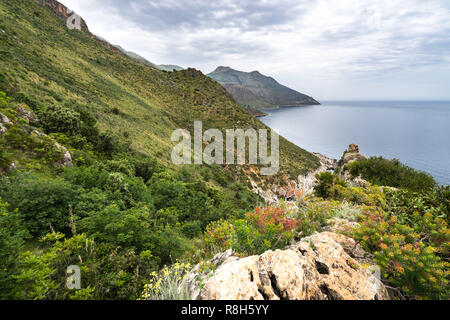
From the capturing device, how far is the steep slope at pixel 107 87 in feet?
58.1

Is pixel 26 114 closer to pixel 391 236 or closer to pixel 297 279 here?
pixel 297 279

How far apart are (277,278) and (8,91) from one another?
17780mm

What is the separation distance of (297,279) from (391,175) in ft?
64.8

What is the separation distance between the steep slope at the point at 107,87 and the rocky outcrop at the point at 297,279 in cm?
1616

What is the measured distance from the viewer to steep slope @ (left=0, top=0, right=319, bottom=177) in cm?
1772

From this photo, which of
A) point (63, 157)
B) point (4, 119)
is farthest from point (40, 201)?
point (4, 119)

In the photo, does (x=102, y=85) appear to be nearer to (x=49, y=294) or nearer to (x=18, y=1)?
(x=18, y=1)

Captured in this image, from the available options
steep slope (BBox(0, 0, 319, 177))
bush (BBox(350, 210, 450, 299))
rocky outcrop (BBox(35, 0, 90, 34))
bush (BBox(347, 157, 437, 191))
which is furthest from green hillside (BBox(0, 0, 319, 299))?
rocky outcrop (BBox(35, 0, 90, 34))

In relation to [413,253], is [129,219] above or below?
below

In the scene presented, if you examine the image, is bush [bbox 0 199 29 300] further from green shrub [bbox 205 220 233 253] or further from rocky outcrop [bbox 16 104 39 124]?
rocky outcrop [bbox 16 104 39 124]

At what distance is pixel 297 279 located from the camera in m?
2.94

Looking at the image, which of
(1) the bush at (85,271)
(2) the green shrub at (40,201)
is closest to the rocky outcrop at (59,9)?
(2) the green shrub at (40,201)

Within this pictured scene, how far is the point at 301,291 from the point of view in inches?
112

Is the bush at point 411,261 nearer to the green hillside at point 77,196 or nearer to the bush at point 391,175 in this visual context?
the green hillside at point 77,196
